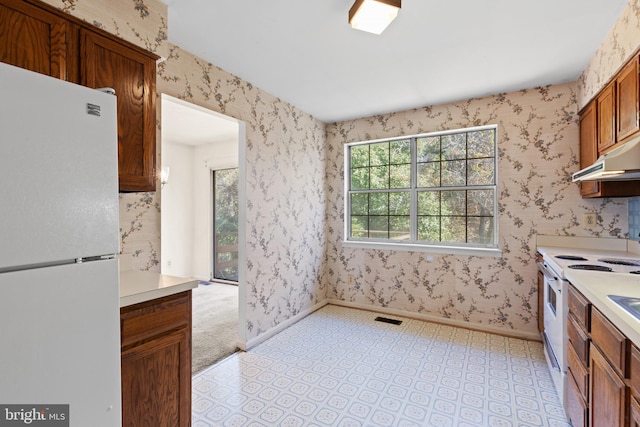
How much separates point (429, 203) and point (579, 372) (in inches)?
87.9

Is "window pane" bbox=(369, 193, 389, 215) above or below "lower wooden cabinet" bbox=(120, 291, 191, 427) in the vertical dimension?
above

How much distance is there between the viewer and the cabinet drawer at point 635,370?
39.3 inches

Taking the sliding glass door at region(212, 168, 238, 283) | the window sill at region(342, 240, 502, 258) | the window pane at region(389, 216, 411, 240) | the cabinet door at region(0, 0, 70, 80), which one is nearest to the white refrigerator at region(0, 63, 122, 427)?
the cabinet door at region(0, 0, 70, 80)

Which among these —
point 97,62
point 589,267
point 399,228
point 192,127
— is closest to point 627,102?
point 589,267

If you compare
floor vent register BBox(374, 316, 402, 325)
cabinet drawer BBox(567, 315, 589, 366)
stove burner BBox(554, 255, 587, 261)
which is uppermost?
stove burner BBox(554, 255, 587, 261)

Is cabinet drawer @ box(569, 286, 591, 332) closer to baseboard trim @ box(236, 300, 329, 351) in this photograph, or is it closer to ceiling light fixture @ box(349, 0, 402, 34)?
ceiling light fixture @ box(349, 0, 402, 34)

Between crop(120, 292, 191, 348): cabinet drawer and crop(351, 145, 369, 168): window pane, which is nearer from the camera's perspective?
crop(120, 292, 191, 348): cabinet drawer

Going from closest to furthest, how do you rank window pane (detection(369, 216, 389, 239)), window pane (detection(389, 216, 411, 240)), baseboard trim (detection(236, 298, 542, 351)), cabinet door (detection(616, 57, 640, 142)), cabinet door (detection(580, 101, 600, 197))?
1. cabinet door (detection(616, 57, 640, 142))
2. cabinet door (detection(580, 101, 600, 197))
3. baseboard trim (detection(236, 298, 542, 351))
4. window pane (detection(389, 216, 411, 240))
5. window pane (detection(369, 216, 389, 239))

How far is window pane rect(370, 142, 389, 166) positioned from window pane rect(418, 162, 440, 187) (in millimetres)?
456

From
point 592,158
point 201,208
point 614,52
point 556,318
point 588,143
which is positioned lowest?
point 556,318

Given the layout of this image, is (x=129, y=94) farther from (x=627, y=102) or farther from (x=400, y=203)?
(x=400, y=203)

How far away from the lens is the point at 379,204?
3916 millimetres

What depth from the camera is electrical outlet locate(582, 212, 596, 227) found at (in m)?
2.70

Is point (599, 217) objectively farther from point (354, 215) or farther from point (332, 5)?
point (332, 5)
